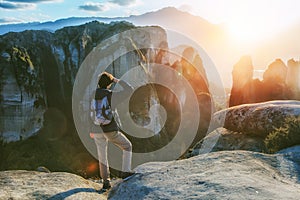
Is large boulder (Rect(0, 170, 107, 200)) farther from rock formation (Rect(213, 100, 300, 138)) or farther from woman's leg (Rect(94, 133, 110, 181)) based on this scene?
rock formation (Rect(213, 100, 300, 138))

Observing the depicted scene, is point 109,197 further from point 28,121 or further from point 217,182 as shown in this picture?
point 28,121

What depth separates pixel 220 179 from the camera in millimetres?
6367

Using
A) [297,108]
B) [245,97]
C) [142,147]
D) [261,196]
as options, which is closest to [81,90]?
[142,147]

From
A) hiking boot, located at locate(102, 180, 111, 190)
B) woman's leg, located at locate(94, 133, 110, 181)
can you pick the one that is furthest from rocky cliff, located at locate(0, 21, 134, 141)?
hiking boot, located at locate(102, 180, 111, 190)

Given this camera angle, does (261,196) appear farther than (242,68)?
No

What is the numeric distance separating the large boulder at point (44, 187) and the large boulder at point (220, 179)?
671 millimetres

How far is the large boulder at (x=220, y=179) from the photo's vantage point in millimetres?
5794

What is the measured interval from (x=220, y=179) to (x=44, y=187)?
140 inches

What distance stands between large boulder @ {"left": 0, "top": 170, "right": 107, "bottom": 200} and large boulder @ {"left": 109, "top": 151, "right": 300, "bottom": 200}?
0.67m

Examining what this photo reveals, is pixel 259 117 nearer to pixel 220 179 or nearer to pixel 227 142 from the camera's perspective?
pixel 227 142

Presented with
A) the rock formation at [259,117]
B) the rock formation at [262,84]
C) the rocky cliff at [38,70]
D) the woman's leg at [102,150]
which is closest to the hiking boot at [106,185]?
the woman's leg at [102,150]

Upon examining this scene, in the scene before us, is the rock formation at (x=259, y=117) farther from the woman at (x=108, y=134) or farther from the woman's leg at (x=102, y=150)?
the woman's leg at (x=102, y=150)

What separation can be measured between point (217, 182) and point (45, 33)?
7633 cm

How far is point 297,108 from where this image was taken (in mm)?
11062
